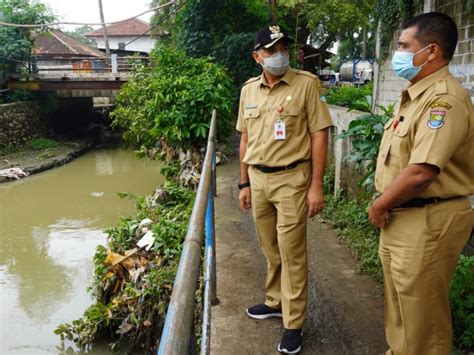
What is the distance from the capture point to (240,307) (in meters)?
2.78

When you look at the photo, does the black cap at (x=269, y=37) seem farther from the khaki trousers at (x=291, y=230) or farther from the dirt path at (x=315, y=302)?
Result: the dirt path at (x=315, y=302)

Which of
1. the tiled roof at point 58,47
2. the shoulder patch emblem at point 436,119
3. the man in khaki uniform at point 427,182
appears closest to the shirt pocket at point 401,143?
the man in khaki uniform at point 427,182

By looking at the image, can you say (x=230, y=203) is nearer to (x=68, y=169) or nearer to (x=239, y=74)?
(x=239, y=74)

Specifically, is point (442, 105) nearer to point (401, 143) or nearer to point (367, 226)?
point (401, 143)

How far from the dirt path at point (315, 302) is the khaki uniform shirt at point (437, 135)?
1055 millimetres

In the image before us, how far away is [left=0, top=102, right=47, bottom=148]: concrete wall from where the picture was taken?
13.4 m

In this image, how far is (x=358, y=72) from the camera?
81.0 feet

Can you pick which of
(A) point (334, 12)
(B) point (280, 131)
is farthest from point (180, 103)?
(A) point (334, 12)

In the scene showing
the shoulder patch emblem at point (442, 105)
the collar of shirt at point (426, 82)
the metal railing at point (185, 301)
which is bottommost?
the metal railing at point (185, 301)

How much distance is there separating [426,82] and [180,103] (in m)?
5.37

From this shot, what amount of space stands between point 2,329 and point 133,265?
1677 millimetres

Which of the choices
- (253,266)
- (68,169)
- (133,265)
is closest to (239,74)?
(68,169)

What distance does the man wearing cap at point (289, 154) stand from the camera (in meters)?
2.18

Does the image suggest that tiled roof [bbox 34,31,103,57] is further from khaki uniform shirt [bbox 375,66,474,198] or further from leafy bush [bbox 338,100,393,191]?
khaki uniform shirt [bbox 375,66,474,198]
